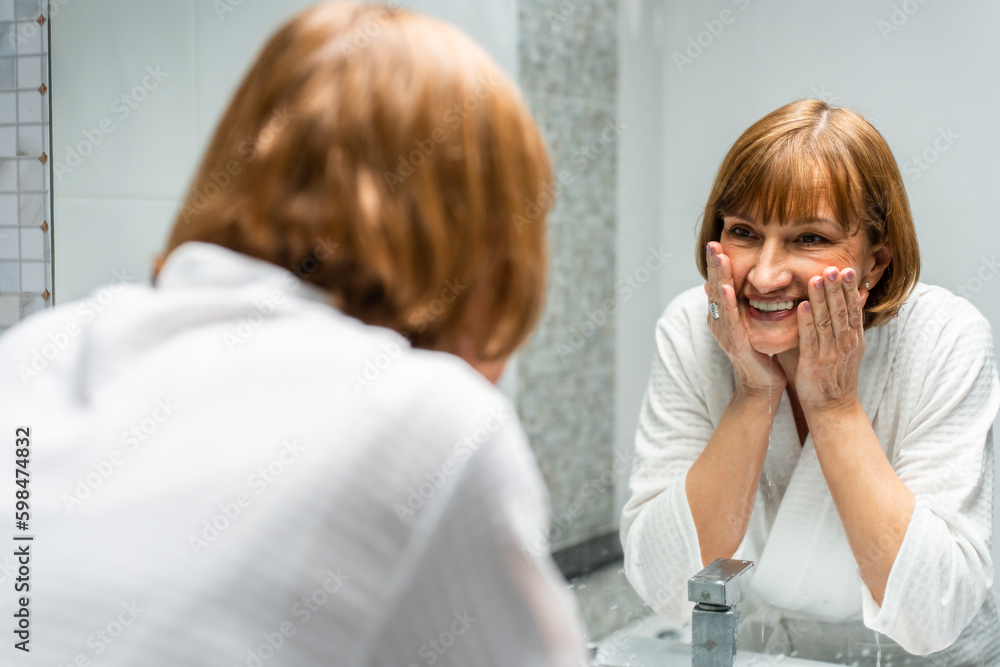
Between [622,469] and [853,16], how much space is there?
0.45 m

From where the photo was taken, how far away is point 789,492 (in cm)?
78

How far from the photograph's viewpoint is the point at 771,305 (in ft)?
2.44

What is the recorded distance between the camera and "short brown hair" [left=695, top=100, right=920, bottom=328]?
73 cm

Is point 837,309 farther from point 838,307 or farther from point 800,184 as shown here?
point 800,184

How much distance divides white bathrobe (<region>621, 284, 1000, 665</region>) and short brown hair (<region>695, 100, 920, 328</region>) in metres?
0.03

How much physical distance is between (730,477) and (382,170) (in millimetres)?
477

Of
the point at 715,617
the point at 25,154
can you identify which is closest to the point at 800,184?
the point at 715,617

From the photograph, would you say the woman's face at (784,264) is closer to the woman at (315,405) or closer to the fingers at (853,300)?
the fingers at (853,300)

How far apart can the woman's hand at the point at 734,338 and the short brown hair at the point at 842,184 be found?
0.05m

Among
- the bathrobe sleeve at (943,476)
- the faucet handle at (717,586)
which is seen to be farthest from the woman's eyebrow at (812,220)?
the faucet handle at (717,586)

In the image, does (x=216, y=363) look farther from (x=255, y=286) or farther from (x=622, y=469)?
(x=622, y=469)

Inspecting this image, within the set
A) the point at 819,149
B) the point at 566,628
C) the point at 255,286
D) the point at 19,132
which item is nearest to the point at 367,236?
the point at 255,286

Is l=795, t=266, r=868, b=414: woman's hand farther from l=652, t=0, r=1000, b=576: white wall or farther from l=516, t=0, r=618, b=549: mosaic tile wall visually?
l=516, t=0, r=618, b=549: mosaic tile wall

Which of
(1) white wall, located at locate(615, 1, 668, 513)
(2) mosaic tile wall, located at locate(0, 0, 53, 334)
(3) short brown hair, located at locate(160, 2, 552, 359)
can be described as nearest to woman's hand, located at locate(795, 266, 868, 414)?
(1) white wall, located at locate(615, 1, 668, 513)
